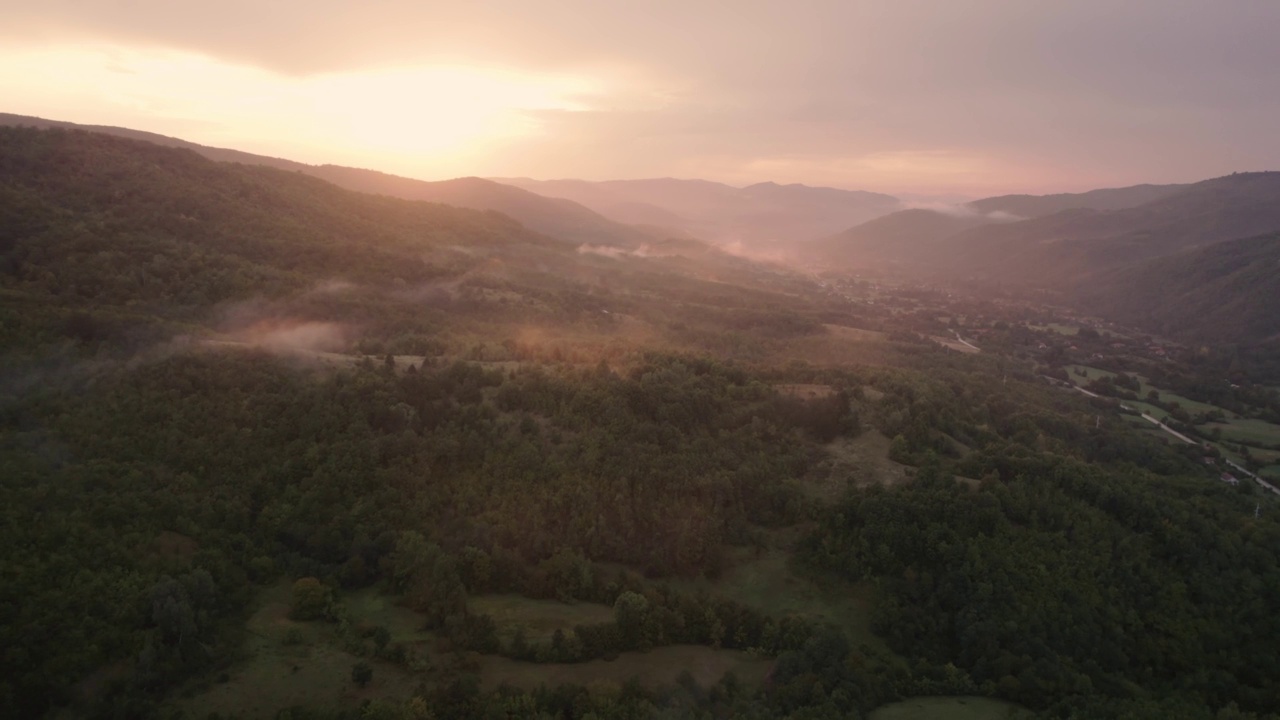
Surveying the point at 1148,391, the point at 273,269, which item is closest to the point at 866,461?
the point at 273,269

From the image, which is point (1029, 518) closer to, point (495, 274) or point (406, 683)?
point (406, 683)

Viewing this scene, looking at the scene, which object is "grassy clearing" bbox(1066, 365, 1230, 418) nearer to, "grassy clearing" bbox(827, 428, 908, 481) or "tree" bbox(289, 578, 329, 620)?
"grassy clearing" bbox(827, 428, 908, 481)

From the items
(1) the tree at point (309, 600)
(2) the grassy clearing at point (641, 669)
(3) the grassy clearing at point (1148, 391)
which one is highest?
(1) the tree at point (309, 600)

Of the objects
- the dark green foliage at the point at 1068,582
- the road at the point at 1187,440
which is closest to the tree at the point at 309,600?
the dark green foliage at the point at 1068,582

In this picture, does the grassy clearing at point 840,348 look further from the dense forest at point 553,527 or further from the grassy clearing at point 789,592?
the grassy clearing at point 789,592

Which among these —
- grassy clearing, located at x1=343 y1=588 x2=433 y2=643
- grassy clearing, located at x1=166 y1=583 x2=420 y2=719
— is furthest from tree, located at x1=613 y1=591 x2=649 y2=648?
grassy clearing, located at x1=166 y1=583 x2=420 y2=719
